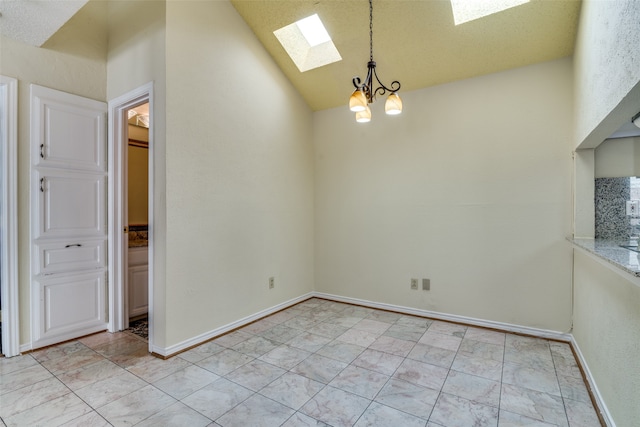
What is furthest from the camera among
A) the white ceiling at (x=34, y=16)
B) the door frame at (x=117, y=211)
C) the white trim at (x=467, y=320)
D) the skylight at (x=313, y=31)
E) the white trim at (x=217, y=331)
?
the skylight at (x=313, y=31)

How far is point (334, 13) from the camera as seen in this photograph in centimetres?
285

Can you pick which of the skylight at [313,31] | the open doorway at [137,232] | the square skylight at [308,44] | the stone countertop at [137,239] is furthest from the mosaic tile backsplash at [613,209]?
the stone countertop at [137,239]

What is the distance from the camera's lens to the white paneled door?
256 cm

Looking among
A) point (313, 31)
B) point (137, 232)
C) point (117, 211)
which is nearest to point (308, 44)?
point (313, 31)

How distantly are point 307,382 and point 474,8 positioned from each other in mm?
3258

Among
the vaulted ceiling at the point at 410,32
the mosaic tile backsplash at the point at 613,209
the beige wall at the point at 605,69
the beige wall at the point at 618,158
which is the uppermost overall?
the vaulted ceiling at the point at 410,32

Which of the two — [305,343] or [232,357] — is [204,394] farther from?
[305,343]

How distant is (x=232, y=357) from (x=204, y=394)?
0.50 m

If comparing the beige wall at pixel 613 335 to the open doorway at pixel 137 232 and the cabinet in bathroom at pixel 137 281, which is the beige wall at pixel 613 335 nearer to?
the open doorway at pixel 137 232

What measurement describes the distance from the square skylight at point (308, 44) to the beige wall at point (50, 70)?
1714 millimetres

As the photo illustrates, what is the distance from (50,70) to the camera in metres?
2.65

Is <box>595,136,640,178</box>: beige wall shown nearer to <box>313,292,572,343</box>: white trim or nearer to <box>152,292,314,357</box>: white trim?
<box>313,292,572,343</box>: white trim

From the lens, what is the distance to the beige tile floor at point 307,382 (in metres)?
1.74

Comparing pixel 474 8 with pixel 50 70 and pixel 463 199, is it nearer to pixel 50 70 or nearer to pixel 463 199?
pixel 463 199
